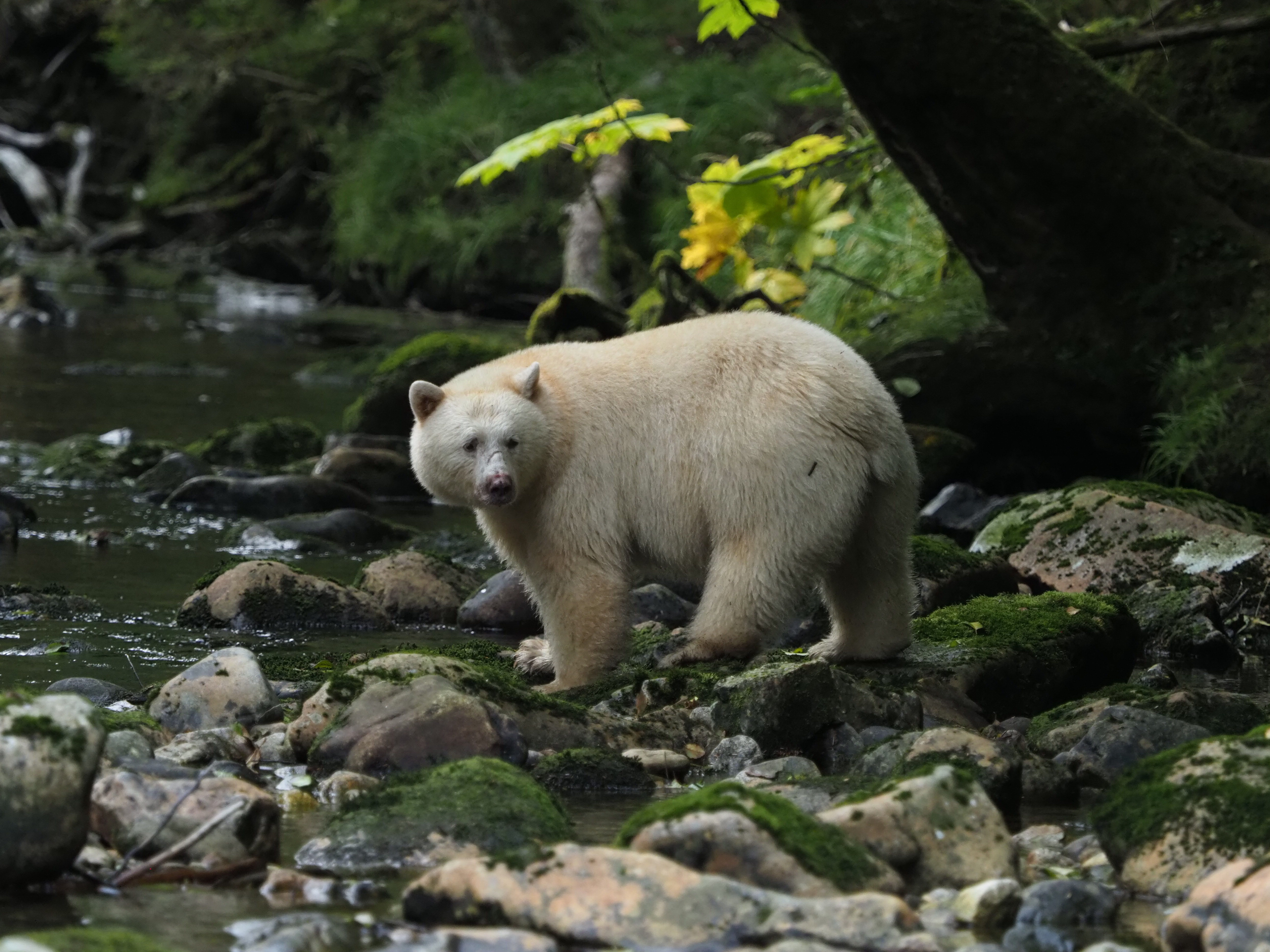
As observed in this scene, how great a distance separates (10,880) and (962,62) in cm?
616

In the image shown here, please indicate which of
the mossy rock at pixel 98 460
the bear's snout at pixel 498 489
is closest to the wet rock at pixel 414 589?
the bear's snout at pixel 498 489

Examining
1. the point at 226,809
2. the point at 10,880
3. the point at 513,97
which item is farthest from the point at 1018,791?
the point at 513,97

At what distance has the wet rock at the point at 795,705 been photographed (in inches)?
204

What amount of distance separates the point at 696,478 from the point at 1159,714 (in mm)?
1807

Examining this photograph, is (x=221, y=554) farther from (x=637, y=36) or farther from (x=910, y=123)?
(x=637, y=36)

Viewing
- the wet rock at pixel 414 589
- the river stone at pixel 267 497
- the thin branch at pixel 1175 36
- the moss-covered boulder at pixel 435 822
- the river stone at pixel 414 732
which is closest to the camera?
the moss-covered boulder at pixel 435 822

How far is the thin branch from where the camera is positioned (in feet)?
26.5

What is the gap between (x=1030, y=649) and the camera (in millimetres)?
5988

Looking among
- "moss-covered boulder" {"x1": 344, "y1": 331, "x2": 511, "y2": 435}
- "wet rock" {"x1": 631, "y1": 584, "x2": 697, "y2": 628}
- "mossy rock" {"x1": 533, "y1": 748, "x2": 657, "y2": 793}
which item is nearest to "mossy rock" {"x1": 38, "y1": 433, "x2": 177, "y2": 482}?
"moss-covered boulder" {"x1": 344, "y1": 331, "x2": 511, "y2": 435}

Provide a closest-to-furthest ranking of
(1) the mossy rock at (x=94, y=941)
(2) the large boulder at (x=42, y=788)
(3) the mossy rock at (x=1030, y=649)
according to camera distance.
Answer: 1. (1) the mossy rock at (x=94, y=941)
2. (2) the large boulder at (x=42, y=788)
3. (3) the mossy rock at (x=1030, y=649)

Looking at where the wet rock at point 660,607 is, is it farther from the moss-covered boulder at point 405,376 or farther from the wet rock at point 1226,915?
the moss-covered boulder at point 405,376

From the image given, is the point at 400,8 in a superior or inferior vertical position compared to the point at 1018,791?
superior

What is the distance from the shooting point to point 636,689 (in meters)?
5.71

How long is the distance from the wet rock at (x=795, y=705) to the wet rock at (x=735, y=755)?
5 cm
